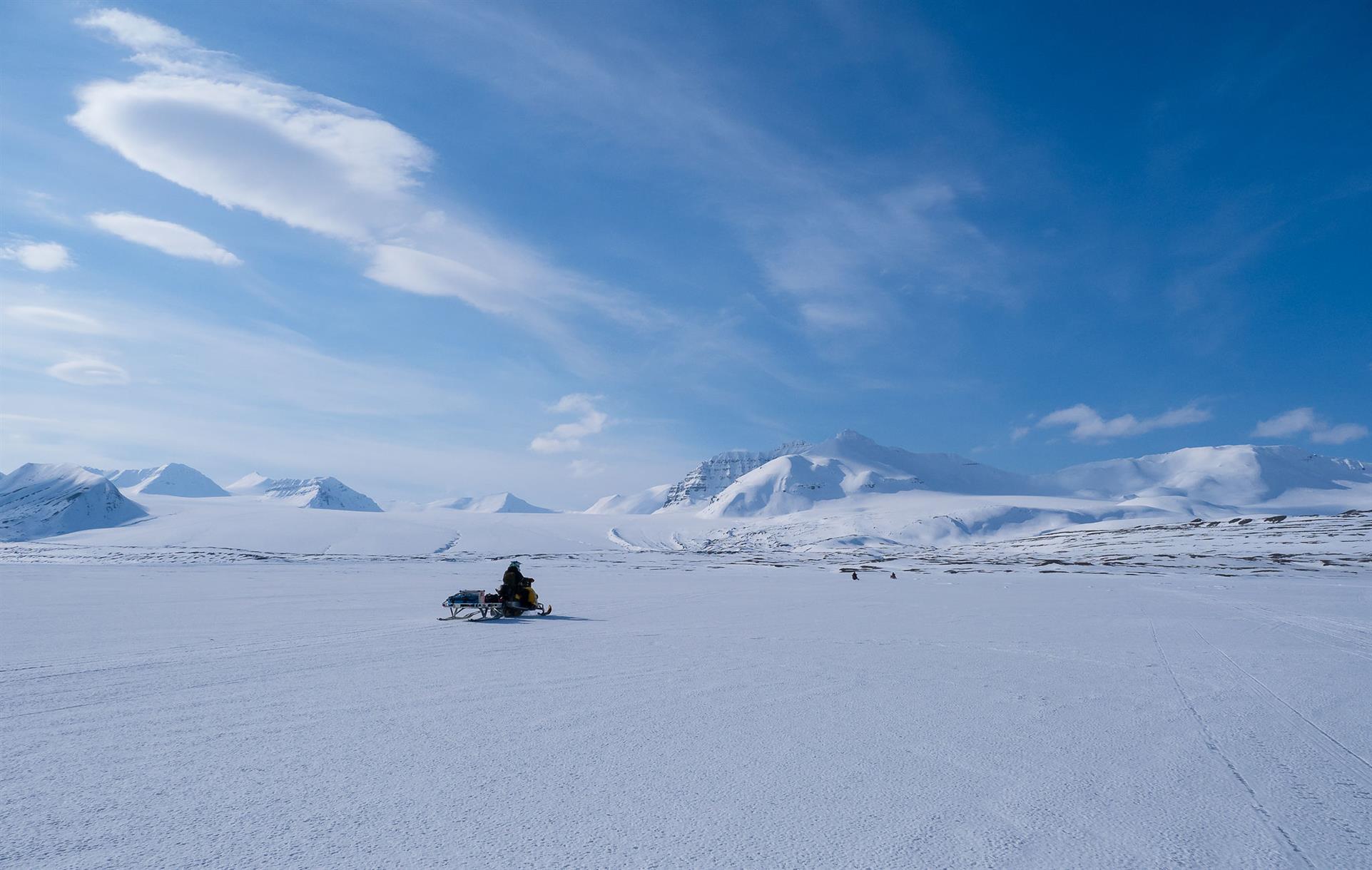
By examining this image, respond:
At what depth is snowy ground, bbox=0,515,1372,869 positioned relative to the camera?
424cm

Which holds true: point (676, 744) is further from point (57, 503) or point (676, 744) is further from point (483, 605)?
point (57, 503)

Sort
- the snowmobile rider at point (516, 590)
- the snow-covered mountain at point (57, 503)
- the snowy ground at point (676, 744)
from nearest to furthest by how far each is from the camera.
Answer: the snowy ground at point (676, 744)
the snowmobile rider at point (516, 590)
the snow-covered mountain at point (57, 503)

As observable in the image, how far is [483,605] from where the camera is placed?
52.4ft

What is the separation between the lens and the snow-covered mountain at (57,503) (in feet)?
281

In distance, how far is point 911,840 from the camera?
4.31 meters

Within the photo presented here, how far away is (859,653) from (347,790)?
856 cm

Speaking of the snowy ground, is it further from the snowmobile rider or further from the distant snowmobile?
the snowmobile rider

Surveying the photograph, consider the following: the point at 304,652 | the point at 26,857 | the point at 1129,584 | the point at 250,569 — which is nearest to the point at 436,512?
the point at 250,569

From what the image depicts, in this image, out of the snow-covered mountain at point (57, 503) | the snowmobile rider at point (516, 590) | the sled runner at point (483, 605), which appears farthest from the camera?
the snow-covered mountain at point (57, 503)

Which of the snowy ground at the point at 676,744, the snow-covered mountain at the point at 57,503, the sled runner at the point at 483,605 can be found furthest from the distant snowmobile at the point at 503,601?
the snow-covered mountain at the point at 57,503

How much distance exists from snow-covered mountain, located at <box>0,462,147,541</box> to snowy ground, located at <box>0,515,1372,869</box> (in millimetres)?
94861

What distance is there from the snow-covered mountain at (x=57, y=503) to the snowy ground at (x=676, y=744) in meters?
94.9

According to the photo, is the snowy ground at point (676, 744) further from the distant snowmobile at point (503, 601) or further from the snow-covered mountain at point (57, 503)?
the snow-covered mountain at point (57, 503)

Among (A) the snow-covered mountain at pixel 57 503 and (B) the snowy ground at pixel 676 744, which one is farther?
(A) the snow-covered mountain at pixel 57 503
